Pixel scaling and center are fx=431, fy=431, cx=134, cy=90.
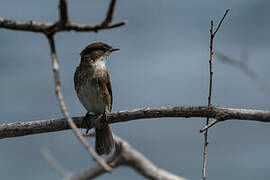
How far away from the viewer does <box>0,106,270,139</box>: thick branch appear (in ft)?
10.4

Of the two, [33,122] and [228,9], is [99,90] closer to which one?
[33,122]

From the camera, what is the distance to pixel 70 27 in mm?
1757

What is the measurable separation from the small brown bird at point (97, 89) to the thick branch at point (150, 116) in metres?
1.61

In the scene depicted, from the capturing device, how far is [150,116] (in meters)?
3.39

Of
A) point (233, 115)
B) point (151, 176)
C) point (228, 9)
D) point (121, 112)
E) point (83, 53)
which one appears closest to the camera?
point (228, 9)

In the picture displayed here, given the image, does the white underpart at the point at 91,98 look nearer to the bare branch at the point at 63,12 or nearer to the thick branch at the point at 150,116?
the thick branch at the point at 150,116

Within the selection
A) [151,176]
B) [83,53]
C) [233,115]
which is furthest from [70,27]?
[83,53]

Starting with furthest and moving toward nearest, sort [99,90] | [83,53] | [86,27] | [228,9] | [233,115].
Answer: [83,53] < [99,90] < [233,115] < [228,9] < [86,27]

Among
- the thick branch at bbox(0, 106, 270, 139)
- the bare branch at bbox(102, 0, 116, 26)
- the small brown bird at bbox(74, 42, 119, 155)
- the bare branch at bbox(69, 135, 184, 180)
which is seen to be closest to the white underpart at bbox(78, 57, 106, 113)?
the small brown bird at bbox(74, 42, 119, 155)

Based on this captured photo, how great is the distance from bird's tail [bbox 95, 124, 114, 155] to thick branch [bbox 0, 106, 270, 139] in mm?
1934

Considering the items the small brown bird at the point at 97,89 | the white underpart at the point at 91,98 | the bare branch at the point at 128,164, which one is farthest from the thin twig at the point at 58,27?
the white underpart at the point at 91,98

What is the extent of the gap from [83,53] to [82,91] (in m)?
0.83

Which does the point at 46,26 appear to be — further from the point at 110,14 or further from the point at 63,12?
the point at 110,14

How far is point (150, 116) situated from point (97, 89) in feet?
7.36
